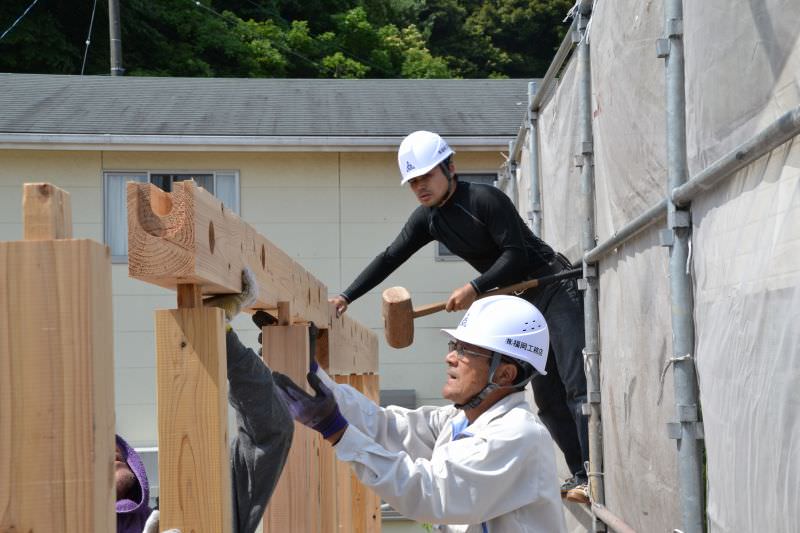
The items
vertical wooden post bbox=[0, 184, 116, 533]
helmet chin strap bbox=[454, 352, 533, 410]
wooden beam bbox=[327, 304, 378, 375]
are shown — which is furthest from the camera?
wooden beam bbox=[327, 304, 378, 375]

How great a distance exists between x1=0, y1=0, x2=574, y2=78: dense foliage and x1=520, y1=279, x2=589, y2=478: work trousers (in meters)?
22.3

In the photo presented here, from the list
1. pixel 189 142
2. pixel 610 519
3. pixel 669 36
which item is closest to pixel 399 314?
pixel 610 519

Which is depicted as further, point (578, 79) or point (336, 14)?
point (336, 14)

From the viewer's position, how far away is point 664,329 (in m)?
3.93

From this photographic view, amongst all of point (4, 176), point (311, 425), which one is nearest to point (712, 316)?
point (311, 425)

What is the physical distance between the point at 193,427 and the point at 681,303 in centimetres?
170

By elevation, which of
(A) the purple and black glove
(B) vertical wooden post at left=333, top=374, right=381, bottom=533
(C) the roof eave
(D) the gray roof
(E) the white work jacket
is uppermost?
(D) the gray roof

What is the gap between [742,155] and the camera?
2791 mm

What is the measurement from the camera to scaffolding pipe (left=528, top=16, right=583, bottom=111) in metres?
5.93

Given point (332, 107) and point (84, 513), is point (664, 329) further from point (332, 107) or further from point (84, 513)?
point (332, 107)

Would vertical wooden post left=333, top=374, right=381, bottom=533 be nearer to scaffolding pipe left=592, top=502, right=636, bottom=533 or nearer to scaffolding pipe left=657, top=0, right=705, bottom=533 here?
scaffolding pipe left=592, top=502, right=636, bottom=533

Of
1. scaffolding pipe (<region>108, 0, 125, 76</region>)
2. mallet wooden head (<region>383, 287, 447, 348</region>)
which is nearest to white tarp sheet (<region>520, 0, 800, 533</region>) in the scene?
mallet wooden head (<region>383, 287, 447, 348</region>)

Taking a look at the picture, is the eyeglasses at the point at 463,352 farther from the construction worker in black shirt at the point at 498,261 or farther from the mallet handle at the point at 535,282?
the mallet handle at the point at 535,282

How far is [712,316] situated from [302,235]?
1085 cm
